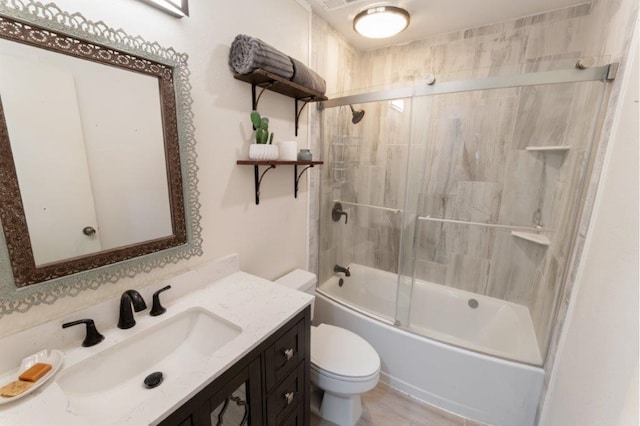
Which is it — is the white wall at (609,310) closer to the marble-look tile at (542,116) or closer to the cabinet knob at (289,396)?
the marble-look tile at (542,116)

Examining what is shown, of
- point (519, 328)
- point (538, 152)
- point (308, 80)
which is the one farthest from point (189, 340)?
point (538, 152)

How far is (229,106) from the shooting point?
1.26 m

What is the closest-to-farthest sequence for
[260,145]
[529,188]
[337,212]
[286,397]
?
[286,397] < [260,145] < [529,188] < [337,212]

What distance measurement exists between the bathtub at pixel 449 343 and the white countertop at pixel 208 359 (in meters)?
0.98

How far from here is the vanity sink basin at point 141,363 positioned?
74 cm

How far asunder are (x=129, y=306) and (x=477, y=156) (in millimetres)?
2319

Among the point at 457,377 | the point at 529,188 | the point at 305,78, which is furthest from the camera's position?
the point at 529,188

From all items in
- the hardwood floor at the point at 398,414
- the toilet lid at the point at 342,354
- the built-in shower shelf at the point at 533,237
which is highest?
the built-in shower shelf at the point at 533,237

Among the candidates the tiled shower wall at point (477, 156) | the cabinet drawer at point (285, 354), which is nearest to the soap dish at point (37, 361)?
the cabinet drawer at point (285, 354)

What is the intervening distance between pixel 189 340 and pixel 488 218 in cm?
214

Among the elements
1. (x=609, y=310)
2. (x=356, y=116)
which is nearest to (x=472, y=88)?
(x=356, y=116)

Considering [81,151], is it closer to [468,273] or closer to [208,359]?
[208,359]

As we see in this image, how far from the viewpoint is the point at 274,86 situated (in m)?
1.39

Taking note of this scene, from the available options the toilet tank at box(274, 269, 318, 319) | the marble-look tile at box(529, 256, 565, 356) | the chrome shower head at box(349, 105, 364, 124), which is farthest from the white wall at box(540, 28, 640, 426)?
the chrome shower head at box(349, 105, 364, 124)
